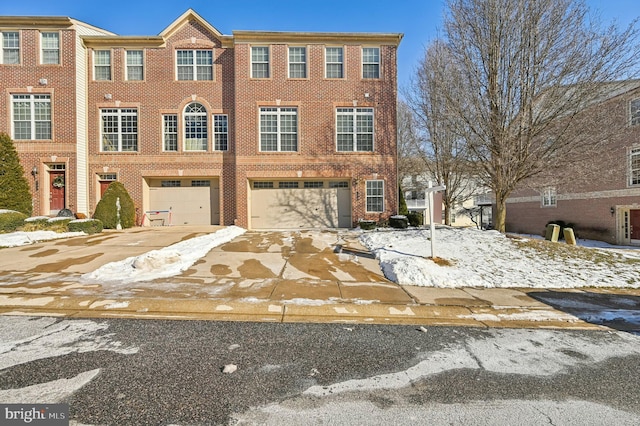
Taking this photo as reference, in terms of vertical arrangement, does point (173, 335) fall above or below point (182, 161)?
below

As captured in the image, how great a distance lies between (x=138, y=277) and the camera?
6.14 m

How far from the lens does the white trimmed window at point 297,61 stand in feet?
51.4

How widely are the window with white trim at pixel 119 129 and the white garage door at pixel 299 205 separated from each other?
7.11m

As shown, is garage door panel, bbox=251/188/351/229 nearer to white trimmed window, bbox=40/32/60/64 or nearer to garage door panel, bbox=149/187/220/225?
garage door panel, bbox=149/187/220/225

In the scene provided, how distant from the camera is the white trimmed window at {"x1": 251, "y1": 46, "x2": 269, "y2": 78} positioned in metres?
15.5

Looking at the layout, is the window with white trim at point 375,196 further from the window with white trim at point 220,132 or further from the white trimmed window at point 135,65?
the white trimmed window at point 135,65

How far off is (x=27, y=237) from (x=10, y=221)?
2.44 m

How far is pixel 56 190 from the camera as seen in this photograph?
15.1m

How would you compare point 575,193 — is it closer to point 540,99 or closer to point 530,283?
point 540,99

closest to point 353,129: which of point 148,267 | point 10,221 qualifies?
point 148,267

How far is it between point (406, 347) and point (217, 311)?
293cm

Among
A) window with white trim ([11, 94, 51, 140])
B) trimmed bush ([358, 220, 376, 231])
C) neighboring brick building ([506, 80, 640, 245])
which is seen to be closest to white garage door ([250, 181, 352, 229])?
trimmed bush ([358, 220, 376, 231])

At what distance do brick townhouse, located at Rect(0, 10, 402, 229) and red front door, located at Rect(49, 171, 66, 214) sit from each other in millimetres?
53

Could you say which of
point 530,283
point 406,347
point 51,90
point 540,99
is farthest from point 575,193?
point 51,90
